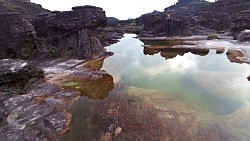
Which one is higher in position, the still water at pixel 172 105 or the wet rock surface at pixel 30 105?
the wet rock surface at pixel 30 105

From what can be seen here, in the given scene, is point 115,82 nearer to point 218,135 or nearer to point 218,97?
point 218,97

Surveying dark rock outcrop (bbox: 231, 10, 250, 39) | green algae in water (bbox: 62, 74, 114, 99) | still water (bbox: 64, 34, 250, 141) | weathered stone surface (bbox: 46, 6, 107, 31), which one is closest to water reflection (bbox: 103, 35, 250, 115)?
still water (bbox: 64, 34, 250, 141)

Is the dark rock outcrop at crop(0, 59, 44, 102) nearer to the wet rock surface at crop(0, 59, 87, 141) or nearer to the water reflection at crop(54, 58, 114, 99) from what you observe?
the wet rock surface at crop(0, 59, 87, 141)

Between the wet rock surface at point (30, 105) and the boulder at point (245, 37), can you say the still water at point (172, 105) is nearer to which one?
the wet rock surface at point (30, 105)

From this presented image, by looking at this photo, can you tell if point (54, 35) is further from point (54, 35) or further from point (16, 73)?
point (16, 73)

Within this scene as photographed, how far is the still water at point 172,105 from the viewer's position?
580 inches

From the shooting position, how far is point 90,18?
134ft

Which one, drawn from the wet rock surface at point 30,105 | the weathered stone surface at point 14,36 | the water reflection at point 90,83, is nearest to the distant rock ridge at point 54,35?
the weathered stone surface at point 14,36

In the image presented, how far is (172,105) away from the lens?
62.6 feet

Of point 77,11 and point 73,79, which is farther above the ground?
point 77,11

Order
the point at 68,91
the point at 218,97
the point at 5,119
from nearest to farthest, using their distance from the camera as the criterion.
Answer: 1. the point at 5,119
2. the point at 218,97
3. the point at 68,91

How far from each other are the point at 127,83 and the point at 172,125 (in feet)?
33.9

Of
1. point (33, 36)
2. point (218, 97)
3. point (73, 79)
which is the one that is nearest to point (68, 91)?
point (73, 79)

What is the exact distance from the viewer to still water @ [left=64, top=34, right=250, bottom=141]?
14742mm
